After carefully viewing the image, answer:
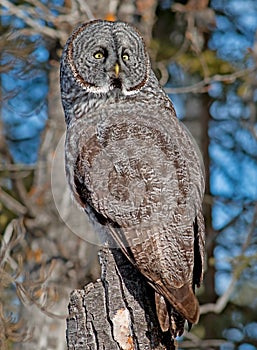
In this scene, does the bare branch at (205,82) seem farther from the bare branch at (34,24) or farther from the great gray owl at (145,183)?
the great gray owl at (145,183)

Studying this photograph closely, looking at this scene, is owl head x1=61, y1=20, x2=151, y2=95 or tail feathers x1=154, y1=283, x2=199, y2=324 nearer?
tail feathers x1=154, y1=283, x2=199, y2=324

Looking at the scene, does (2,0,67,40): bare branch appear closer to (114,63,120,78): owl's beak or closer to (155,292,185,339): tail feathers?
(114,63,120,78): owl's beak

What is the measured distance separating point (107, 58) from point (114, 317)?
5.47ft

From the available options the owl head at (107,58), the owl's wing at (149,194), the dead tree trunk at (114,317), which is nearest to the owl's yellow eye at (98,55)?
the owl head at (107,58)

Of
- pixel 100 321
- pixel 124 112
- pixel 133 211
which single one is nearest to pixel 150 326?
pixel 100 321

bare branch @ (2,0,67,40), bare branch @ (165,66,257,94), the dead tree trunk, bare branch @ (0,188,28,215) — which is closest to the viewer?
the dead tree trunk

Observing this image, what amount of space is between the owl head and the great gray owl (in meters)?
0.01

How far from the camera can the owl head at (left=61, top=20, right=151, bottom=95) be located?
4.57 meters

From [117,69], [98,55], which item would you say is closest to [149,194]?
[117,69]

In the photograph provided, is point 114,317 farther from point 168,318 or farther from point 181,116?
point 181,116

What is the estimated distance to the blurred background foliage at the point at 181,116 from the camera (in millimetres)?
6398

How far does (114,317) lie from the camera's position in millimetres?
3561

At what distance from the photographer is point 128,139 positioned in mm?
3979

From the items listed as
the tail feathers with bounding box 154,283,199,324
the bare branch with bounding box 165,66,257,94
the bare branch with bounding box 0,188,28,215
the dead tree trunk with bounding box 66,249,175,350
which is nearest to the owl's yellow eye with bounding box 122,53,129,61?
the dead tree trunk with bounding box 66,249,175,350
